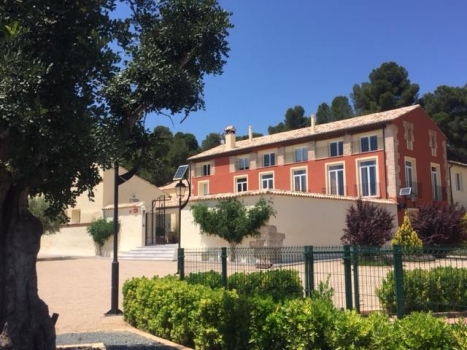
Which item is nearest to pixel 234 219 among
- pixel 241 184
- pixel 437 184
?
pixel 241 184

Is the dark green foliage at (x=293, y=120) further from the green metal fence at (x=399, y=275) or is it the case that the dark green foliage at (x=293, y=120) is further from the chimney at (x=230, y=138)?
the green metal fence at (x=399, y=275)

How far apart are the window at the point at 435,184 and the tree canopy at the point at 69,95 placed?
3286 cm

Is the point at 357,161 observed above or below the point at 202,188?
above

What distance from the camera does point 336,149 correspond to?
1363 inches

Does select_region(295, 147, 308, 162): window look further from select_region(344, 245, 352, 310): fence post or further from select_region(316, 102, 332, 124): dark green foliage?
select_region(344, 245, 352, 310): fence post

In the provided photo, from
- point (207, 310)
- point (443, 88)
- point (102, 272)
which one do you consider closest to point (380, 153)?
point (102, 272)

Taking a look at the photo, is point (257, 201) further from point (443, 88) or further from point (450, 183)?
point (443, 88)

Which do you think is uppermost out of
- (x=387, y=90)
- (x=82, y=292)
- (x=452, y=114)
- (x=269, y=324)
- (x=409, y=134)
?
(x=387, y=90)

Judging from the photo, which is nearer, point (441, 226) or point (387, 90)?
point (441, 226)

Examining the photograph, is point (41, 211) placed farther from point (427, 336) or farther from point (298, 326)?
point (427, 336)

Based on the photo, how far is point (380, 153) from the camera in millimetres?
32281

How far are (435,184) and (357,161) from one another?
726 centimetres

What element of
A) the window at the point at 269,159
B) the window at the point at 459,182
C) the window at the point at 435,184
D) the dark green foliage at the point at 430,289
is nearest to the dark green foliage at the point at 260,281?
the dark green foliage at the point at 430,289

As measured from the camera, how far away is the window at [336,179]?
34.3m
